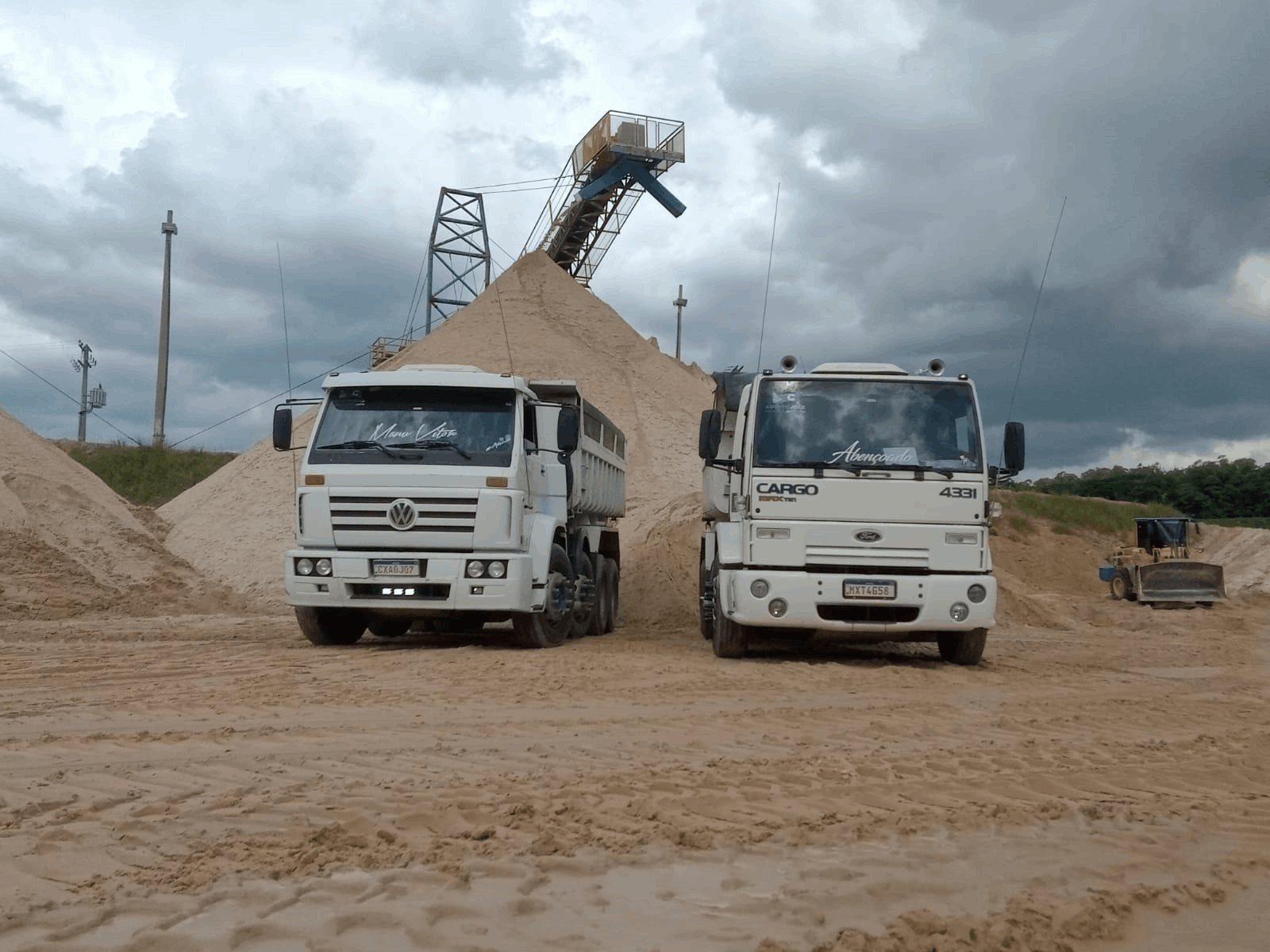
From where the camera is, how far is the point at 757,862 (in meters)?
4.24

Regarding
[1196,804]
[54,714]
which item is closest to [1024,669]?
[1196,804]

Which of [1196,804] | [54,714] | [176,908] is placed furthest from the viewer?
[54,714]

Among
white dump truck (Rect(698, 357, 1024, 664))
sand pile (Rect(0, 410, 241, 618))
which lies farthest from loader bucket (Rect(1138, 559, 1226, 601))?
sand pile (Rect(0, 410, 241, 618))

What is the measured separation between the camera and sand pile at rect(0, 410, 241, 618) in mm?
16609

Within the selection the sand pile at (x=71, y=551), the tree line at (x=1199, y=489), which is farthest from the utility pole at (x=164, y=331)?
the tree line at (x=1199, y=489)

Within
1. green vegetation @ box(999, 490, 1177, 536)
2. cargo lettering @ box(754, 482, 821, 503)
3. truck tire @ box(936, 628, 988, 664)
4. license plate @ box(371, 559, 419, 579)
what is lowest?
truck tire @ box(936, 628, 988, 664)

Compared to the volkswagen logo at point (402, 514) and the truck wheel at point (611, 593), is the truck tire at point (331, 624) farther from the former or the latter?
the truck wheel at point (611, 593)

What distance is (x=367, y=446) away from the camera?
11039 mm

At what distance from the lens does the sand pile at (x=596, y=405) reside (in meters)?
19.2

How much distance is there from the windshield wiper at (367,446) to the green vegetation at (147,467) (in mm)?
24388

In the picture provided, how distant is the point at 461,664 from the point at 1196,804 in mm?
6272

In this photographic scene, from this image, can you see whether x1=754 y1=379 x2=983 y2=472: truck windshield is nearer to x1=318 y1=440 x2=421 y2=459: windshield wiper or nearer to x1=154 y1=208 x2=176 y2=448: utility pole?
x1=318 y1=440 x2=421 y2=459: windshield wiper

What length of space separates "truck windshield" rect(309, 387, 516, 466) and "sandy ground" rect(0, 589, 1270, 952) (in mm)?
2527

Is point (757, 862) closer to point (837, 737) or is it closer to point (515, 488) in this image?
point (837, 737)
